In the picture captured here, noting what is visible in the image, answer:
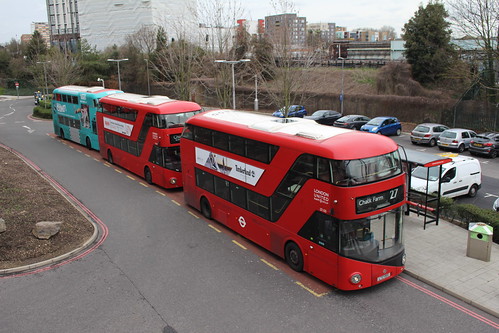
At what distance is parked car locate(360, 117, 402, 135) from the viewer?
34.2m

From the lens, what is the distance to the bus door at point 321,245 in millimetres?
10422

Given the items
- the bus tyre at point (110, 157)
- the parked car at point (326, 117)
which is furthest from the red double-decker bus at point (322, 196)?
the parked car at point (326, 117)

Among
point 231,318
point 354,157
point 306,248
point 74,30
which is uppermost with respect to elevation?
point 74,30

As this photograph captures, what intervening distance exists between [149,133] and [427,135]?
2118 cm

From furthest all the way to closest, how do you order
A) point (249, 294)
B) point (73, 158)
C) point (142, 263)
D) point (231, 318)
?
point (73, 158), point (142, 263), point (249, 294), point (231, 318)

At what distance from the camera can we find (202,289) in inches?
443

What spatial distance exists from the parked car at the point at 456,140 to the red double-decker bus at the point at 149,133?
60.9 feet

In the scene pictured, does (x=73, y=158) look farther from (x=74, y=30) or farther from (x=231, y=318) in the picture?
(x=74, y=30)

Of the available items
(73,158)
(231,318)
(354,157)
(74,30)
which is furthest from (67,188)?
(74,30)

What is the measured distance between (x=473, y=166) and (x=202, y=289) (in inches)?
555

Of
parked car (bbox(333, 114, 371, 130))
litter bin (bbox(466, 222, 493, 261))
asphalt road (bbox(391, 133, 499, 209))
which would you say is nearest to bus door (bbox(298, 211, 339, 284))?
litter bin (bbox(466, 222, 493, 261))

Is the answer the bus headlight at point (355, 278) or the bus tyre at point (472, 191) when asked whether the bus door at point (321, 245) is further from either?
the bus tyre at point (472, 191)

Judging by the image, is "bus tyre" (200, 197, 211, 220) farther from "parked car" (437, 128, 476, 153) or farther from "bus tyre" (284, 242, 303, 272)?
"parked car" (437, 128, 476, 153)

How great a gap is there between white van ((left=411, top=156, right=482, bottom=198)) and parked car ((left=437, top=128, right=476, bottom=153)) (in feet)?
34.0
